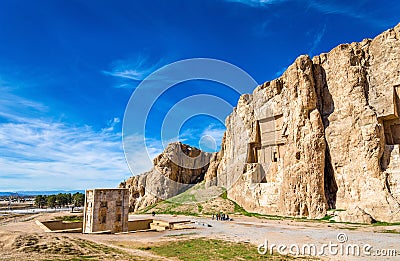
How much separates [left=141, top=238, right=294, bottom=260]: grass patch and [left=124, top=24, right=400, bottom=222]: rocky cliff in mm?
19346

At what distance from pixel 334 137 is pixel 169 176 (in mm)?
41374

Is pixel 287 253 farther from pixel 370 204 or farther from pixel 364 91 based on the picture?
pixel 364 91

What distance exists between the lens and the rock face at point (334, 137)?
33656mm

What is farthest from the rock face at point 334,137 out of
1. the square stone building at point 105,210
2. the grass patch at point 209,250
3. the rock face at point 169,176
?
the square stone building at point 105,210

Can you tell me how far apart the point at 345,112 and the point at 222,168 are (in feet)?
102

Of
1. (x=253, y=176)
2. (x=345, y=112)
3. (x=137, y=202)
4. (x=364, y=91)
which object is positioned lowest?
(x=137, y=202)

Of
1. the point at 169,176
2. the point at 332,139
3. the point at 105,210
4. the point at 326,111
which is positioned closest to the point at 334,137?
the point at 332,139

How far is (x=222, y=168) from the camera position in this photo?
63125mm

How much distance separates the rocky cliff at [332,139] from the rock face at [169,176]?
1960cm

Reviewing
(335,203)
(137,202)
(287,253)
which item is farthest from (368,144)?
(137,202)

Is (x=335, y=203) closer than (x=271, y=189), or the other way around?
(x=335, y=203)

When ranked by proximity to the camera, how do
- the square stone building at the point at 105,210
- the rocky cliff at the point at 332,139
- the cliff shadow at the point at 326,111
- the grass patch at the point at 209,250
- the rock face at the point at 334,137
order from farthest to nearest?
the cliff shadow at the point at 326,111 < the rock face at the point at 334,137 < the rocky cliff at the point at 332,139 < the square stone building at the point at 105,210 < the grass patch at the point at 209,250

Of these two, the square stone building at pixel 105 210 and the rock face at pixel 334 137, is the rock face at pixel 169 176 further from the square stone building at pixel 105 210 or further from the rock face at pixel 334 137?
the square stone building at pixel 105 210

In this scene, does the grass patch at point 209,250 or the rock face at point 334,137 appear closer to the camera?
the grass patch at point 209,250
